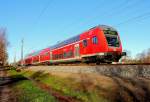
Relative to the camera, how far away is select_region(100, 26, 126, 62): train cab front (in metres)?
26.6

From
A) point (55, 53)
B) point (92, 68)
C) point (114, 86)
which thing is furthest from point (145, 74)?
point (55, 53)

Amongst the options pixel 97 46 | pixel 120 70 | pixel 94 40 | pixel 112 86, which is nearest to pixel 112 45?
pixel 97 46

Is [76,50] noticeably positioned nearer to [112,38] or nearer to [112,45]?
[112,38]

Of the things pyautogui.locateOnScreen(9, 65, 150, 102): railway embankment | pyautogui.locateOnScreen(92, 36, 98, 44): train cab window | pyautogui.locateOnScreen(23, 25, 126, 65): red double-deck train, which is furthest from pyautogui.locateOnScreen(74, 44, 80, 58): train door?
pyautogui.locateOnScreen(9, 65, 150, 102): railway embankment

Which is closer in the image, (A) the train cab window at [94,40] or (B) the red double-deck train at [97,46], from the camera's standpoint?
(B) the red double-deck train at [97,46]

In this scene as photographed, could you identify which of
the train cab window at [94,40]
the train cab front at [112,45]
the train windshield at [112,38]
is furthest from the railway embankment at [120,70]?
the train windshield at [112,38]

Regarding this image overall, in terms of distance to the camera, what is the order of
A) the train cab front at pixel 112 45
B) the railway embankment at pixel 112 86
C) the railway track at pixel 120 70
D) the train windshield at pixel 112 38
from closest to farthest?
1. the railway embankment at pixel 112 86
2. the railway track at pixel 120 70
3. the train cab front at pixel 112 45
4. the train windshield at pixel 112 38

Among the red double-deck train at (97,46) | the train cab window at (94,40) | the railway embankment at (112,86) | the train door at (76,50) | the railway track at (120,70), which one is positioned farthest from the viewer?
the train door at (76,50)

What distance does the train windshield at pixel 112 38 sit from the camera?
90.4ft

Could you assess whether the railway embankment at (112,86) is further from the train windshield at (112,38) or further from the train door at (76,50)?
the train door at (76,50)

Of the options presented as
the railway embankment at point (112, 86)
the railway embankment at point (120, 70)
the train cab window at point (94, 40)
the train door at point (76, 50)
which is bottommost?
the railway embankment at point (112, 86)

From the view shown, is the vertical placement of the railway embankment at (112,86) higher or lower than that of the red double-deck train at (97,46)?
lower

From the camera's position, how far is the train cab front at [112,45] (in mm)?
26562

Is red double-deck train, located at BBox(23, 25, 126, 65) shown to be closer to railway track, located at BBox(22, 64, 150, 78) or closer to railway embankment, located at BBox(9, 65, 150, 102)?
railway track, located at BBox(22, 64, 150, 78)
